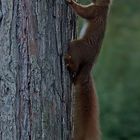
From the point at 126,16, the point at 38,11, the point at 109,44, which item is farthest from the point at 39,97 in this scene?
the point at 126,16

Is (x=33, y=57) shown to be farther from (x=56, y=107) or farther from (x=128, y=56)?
(x=128, y=56)

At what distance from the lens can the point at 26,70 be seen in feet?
11.6

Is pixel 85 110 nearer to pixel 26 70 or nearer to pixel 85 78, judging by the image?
pixel 85 78

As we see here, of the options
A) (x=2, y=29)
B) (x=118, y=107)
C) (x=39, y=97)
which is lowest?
(x=118, y=107)

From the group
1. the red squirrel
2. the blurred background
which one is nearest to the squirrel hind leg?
the red squirrel

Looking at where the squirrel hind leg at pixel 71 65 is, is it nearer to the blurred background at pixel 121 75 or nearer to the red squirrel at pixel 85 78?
the red squirrel at pixel 85 78

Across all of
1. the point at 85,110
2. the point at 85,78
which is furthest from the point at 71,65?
the point at 85,110

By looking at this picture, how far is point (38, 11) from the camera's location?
11.7 ft

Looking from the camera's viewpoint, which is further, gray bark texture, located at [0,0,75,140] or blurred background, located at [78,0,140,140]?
blurred background, located at [78,0,140,140]

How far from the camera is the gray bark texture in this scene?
139 inches

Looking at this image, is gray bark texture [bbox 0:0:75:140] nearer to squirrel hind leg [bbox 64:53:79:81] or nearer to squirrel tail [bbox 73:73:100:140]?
squirrel hind leg [bbox 64:53:79:81]

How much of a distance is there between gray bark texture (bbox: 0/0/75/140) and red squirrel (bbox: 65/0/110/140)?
0.62ft

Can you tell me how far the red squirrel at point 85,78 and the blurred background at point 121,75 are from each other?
4462mm

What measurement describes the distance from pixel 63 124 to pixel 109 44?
7.77m
